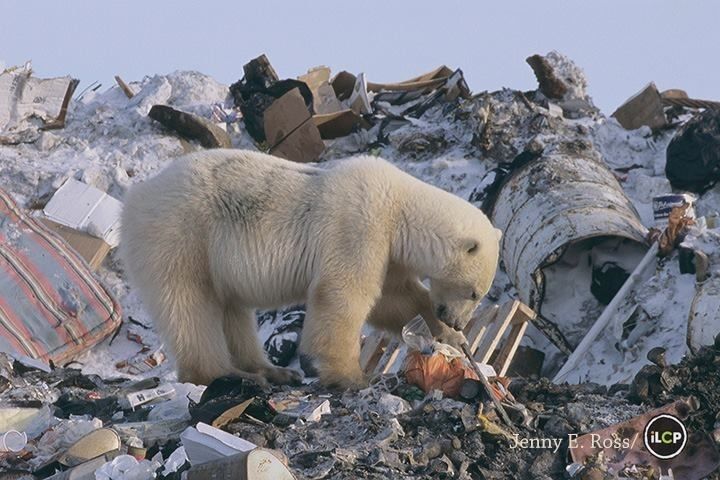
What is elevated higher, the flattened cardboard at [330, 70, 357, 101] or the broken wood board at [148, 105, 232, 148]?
the flattened cardboard at [330, 70, 357, 101]

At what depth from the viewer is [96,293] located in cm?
1207

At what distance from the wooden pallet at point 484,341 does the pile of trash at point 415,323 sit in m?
0.03

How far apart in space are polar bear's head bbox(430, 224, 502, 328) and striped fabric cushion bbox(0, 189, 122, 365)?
178 inches

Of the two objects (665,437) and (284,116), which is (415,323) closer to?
(665,437)

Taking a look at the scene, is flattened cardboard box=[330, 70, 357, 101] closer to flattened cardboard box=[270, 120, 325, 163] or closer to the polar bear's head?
flattened cardboard box=[270, 120, 325, 163]

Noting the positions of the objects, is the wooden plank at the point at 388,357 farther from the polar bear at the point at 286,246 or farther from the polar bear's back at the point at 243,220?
the polar bear's back at the point at 243,220

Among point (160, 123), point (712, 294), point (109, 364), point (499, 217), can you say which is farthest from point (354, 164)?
point (160, 123)

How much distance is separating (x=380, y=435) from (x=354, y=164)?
2180 millimetres

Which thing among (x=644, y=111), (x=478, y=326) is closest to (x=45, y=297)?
(x=478, y=326)

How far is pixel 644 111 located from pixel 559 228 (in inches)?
167

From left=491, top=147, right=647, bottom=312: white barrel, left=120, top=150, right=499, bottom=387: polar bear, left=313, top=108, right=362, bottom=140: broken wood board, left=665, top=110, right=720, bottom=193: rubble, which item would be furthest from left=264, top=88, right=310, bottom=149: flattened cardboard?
left=120, top=150, right=499, bottom=387: polar bear

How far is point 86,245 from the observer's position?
12.6 metres

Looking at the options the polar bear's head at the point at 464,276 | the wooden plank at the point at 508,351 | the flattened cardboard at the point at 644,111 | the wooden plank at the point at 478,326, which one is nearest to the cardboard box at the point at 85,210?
the wooden plank at the point at 478,326

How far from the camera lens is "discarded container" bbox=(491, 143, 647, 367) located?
10.7m
